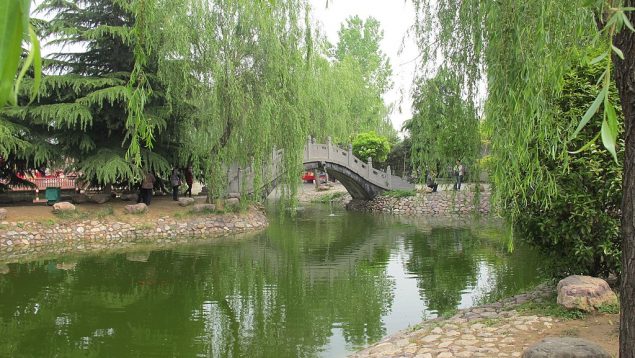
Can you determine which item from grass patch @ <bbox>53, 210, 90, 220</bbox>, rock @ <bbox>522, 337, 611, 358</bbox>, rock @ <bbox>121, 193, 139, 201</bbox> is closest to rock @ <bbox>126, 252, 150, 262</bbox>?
grass patch @ <bbox>53, 210, 90, 220</bbox>

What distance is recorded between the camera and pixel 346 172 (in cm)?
1944

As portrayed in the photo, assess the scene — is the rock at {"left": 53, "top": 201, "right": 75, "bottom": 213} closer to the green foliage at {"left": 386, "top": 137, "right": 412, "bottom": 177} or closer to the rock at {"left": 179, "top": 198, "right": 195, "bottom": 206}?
the rock at {"left": 179, "top": 198, "right": 195, "bottom": 206}

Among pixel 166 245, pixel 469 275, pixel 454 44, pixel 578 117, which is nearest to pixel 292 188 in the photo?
pixel 166 245

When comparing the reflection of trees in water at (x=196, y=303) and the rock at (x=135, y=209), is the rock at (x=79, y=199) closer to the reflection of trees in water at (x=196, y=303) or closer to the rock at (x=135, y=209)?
the rock at (x=135, y=209)

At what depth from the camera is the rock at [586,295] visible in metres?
4.45

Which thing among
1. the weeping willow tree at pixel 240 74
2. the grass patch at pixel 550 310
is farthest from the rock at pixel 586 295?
the weeping willow tree at pixel 240 74

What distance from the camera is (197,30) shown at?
11273mm

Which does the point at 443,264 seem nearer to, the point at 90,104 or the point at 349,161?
the point at 90,104

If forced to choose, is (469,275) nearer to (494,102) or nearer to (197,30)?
(494,102)

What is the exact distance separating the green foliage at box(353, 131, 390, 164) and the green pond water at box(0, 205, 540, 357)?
33.5ft

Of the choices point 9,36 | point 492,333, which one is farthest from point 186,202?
point 9,36

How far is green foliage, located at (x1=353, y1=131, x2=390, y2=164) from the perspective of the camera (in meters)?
22.2

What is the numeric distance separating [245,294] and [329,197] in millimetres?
17816

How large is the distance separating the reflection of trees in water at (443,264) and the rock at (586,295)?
161cm
